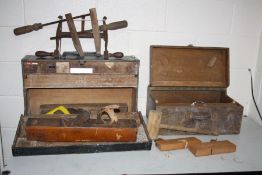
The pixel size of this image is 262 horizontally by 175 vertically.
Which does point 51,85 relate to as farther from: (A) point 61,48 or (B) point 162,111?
(B) point 162,111

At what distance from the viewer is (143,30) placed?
1.65 meters

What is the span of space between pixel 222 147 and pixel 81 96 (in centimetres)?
87

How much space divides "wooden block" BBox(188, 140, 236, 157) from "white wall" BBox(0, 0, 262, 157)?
0.61 m

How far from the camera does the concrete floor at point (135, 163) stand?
106cm

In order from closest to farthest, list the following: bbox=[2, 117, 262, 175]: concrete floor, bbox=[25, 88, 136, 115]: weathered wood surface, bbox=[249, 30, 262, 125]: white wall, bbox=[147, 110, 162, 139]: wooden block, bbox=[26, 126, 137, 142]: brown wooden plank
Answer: bbox=[2, 117, 262, 175]: concrete floor, bbox=[26, 126, 137, 142]: brown wooden plank, bbox=[147, 110, 162, 139]: wooden block, bbox=[25, 88, 136, 115]: weathered wood surface, bbox=[249, 30, 262, 125]: white wall

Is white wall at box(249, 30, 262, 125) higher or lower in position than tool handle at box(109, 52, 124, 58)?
lower

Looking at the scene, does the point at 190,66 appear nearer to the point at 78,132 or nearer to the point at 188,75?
the point at 188,75

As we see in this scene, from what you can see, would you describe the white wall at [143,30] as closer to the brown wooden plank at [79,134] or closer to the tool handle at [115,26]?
the tool handle at [115,26]

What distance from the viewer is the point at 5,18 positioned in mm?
1511

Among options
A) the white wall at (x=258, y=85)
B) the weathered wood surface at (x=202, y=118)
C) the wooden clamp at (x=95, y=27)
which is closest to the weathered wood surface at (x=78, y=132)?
the weathered wood surface at (x=202, y=118)

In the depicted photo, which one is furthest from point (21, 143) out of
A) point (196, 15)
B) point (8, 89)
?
point (196, 15)

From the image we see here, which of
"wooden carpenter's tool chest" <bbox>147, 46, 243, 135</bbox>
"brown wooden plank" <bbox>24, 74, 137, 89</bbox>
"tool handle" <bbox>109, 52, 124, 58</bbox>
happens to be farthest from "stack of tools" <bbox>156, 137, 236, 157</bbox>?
"tool handle" <bbox>109, 52, 124, 58</bbox>

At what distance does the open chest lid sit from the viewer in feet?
5.42

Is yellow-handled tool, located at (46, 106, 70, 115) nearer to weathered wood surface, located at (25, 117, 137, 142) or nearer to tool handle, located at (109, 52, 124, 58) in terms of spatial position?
weathered wood surface, located at (25, 117, 137, 142)
